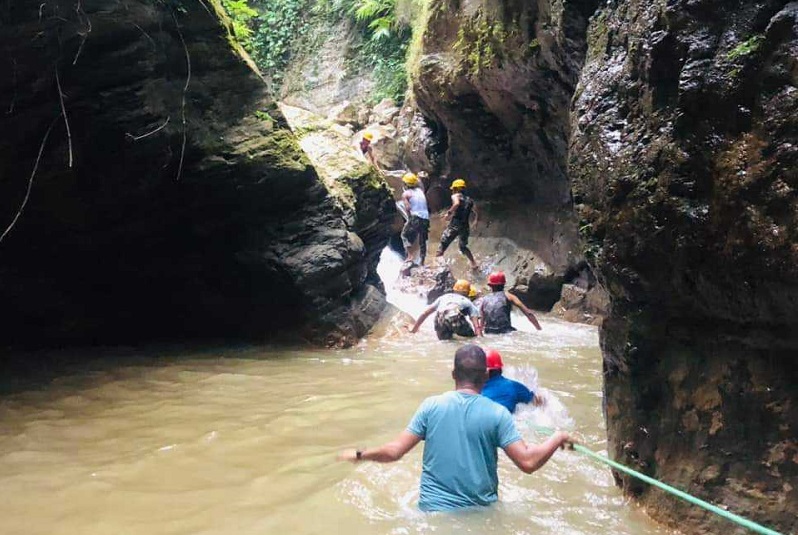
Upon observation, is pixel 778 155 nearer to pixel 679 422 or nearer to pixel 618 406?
pixel 679 422

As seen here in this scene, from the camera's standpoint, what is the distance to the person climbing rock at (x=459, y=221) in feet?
45.4

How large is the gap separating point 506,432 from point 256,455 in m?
2.29

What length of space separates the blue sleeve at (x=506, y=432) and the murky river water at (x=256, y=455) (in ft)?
1.27

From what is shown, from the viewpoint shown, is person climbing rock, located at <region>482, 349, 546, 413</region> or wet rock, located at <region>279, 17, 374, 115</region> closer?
person climbing rock, located at <region>482, 349, 546, 413</region>

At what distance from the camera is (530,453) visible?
3031mm

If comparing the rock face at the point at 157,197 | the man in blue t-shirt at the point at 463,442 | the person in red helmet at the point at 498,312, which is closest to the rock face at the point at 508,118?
the person in red helmet at the point at 498,312

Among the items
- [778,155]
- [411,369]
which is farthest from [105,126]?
[778,155]

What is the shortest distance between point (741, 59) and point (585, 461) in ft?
9.52

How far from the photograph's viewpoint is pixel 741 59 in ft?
9.40

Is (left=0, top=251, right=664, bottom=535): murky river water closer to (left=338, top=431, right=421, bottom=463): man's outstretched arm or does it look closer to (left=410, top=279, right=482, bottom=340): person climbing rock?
(left=338, top=431, right=421, bottom=463): man's outstretched arm

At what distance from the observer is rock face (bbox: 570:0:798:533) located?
108 inches

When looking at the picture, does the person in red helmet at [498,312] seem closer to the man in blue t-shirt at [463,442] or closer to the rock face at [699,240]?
the rock face at [699,240]

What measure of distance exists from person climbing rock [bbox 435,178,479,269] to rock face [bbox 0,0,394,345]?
10.9ft

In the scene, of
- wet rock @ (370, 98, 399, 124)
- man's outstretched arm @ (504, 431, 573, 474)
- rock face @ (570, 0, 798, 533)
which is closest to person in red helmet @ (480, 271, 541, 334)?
rock face @ (570, 0, 798, 533)
